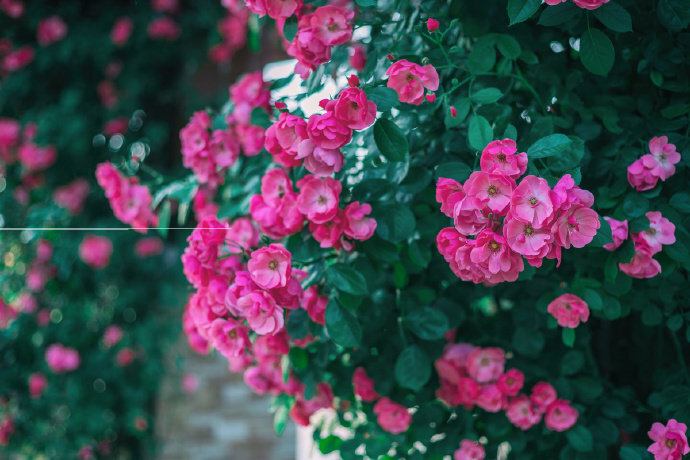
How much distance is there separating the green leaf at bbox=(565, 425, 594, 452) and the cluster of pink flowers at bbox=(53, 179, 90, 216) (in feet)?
6.22

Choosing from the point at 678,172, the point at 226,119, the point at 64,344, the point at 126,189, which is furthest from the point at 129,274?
the point at 678,172

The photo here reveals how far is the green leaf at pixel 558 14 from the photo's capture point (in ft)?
2.48

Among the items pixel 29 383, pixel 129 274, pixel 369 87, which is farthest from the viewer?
pixel 129 274


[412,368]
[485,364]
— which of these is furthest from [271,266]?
[485,364]

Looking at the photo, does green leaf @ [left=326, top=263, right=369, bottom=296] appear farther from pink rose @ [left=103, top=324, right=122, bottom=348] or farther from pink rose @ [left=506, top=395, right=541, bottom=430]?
pink rose @ [left=103, top=324, right=122, bottom=348]

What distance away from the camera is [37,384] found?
2053mm

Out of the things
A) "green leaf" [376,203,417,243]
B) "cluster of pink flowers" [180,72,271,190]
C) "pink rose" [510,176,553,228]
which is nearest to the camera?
"pink rose" [510,176,553,228]

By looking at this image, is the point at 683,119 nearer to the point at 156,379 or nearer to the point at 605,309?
the point at 605,309

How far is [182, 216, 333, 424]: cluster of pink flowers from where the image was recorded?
2.53ft

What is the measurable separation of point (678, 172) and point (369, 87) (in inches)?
18.5

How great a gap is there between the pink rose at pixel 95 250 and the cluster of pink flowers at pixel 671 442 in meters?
1.82

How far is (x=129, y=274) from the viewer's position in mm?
2287

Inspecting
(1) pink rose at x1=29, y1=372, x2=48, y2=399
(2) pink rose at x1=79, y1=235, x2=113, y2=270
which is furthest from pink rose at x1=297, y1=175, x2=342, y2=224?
(1) pink rose at x1=29, y1=372, x2=48, y2=399

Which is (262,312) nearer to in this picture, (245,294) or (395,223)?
(245,294)
